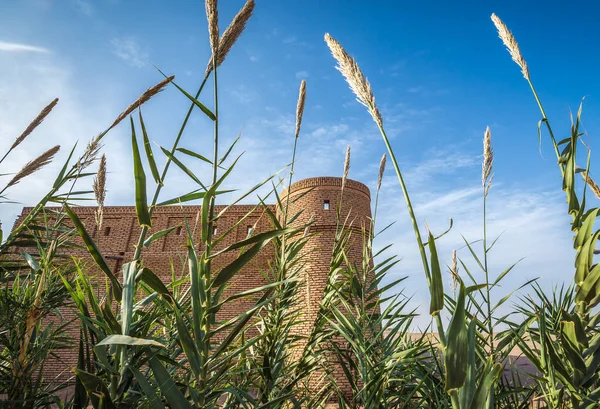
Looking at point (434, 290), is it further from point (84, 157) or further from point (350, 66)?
point (84, 157)

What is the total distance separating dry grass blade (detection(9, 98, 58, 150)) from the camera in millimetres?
1778

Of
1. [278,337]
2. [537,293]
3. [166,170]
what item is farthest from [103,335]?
[537,293]

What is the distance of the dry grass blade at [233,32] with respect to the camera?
1.12m

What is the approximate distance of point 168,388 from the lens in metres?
0.90

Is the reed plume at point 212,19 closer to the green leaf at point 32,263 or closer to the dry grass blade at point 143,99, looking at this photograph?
the dry grass blade at point 143,99

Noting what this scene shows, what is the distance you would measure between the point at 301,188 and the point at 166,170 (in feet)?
27.2

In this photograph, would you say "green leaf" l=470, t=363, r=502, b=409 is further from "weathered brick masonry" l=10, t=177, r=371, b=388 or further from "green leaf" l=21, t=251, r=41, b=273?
"weathered brick masonry" l=10, t=177, r=371, b=388

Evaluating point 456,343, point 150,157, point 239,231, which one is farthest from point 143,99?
point 239,231

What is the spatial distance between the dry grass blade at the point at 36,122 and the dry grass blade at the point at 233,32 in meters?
1.22

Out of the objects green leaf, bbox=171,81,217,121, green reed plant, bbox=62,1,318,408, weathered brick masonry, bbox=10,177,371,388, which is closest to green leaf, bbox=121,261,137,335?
green reed plant, bbox=62,1,318,408

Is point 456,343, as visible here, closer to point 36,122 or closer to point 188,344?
point 188,344

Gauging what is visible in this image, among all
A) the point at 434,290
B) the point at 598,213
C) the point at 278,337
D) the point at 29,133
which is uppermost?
the point at 29,133

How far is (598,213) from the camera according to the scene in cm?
127

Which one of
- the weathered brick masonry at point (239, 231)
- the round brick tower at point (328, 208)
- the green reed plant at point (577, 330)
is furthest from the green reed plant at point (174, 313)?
the round brick tower at point (328, 208)
